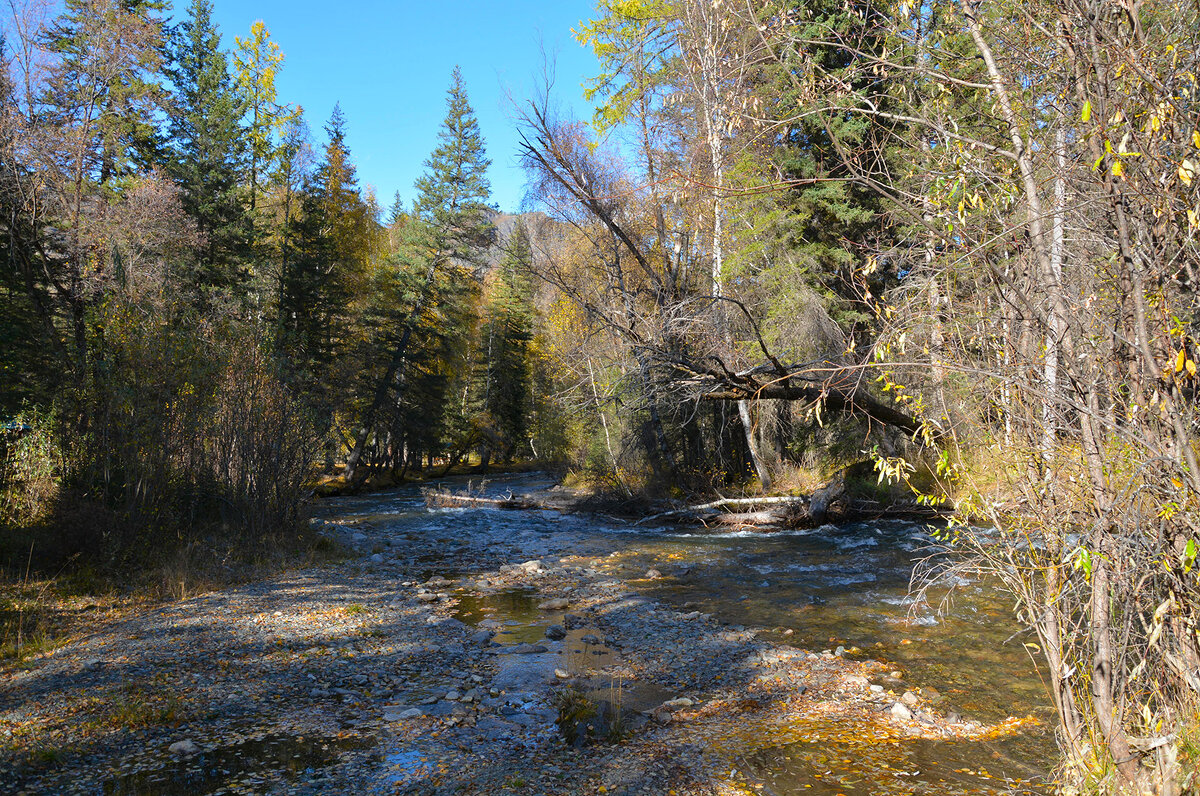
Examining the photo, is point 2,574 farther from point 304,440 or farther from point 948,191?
point 948,191

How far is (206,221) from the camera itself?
24.3 m

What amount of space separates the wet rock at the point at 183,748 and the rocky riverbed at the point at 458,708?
1 centimetres

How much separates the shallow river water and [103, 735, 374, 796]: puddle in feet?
10.0

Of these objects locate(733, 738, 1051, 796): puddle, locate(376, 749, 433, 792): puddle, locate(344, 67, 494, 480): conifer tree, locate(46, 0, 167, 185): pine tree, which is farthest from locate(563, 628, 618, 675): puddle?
locate(344, 67, 494, 480): conifer tree

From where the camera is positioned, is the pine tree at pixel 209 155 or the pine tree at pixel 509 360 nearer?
the pine tree at pixel 209 155

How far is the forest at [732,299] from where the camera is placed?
10.2ft

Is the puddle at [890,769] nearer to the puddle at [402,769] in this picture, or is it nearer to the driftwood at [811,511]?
the puddle at [402,769]

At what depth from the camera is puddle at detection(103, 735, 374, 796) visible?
4.45 meters

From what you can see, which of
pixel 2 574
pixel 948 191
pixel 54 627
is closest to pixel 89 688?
pixel 54 627

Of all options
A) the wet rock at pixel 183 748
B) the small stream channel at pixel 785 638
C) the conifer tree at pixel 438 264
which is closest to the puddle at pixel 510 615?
the small stream channel at pixel 785 638

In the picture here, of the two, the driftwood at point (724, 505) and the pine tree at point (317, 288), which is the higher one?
the pine tree at point (317, 288)

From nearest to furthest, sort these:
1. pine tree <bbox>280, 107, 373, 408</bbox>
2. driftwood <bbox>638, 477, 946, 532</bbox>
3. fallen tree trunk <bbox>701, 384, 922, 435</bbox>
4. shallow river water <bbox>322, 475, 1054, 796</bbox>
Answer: shallow river water <bbox>322, 475, 1054, 796</bbox>
fallen tree trunk <bbox>701, 384, 922, 435</bbox>
driftwood <bbox>638, 477, 946, 532</bbox>
pine tree <bbox>280, 107, 373, 408</bbox>

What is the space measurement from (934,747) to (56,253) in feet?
67.0

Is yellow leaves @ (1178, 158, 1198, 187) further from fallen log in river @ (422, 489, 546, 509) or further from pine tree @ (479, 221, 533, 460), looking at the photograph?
pine tree @ (479, 221, 533, 460)
